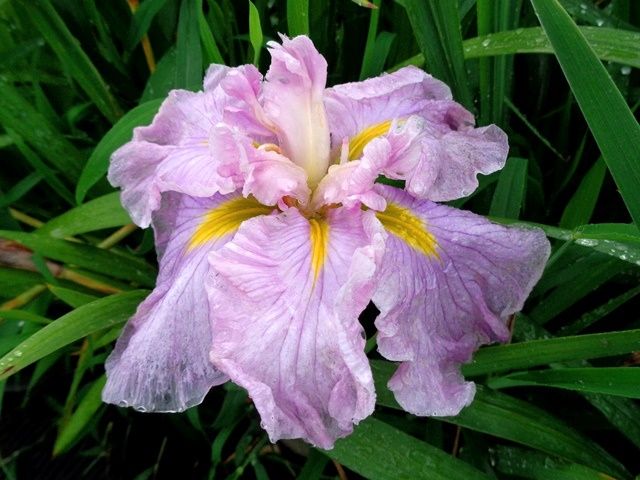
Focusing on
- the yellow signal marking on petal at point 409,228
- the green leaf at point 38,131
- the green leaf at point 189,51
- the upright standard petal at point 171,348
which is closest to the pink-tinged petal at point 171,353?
the upright standard petal at point 171,348

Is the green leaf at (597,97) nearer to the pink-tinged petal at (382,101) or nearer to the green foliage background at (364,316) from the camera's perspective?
the green foliage background at (364,316)

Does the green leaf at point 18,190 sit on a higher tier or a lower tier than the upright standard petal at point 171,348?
lower

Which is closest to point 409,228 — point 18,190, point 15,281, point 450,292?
point 450,292

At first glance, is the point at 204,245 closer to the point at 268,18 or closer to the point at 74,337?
the point at 74,337

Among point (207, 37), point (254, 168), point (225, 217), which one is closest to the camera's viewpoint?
point (254, 168)

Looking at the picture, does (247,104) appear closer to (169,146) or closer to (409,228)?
(169,146)
